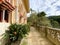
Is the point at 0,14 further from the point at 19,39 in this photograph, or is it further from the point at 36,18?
the point at 36,18

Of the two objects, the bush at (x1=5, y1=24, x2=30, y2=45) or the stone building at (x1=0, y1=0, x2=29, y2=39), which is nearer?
the stone building at (x1=0, y1=0, x2=29, y2=39)

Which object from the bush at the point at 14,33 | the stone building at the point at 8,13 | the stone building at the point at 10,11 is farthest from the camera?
the bush at the point at 14,33

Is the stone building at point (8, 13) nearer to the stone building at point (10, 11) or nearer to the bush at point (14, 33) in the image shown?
the stone building at point (10, 11)

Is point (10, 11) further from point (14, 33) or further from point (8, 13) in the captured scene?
point (14, 33)

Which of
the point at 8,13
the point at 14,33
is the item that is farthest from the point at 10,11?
the point at 14,33

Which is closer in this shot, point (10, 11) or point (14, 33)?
point (14, 33)

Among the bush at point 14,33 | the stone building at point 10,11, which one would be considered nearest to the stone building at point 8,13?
the stone building at point 10,11

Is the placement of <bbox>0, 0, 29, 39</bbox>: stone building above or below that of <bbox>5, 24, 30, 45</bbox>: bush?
above

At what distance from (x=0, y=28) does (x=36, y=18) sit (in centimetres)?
3049

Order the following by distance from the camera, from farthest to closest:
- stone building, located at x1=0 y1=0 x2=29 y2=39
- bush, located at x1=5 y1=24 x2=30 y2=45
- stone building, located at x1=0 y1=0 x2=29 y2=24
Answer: bush, located at x1=5 y1=24 x2=30 y2=45 → stone building, located at x1=0 y1=0 x2=29 y2=24 → stone building, located at x1=0 y1=0 x2=29 y2=39

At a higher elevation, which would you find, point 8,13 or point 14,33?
point 8,13

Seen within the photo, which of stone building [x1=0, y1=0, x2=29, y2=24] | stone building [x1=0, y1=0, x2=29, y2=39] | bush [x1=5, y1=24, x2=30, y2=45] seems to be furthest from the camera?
bush [x1=5, y1=24, x2=30, y2=45]

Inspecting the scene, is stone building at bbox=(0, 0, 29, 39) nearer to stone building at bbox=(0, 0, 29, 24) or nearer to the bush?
stone building at bbox=(0, 0, 29, 24)

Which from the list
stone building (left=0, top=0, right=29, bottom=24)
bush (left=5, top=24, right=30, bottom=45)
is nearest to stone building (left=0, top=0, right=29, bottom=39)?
stone building (left=0, top=0, right=29, bottom=24)
